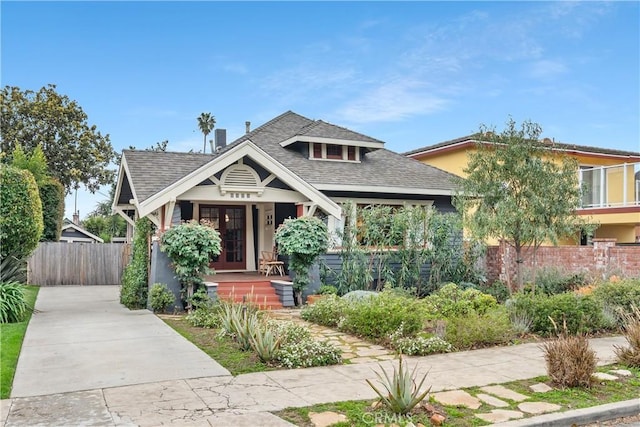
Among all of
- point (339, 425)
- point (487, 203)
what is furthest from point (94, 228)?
point (339, 425)

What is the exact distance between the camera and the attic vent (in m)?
14.3

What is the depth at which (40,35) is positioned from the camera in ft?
45.3

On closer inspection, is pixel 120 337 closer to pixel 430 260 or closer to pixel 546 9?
pixel 430 260

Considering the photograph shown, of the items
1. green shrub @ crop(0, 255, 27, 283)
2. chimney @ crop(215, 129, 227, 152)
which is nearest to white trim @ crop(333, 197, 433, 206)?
chimney @ crop(215, 129, 227, 152)

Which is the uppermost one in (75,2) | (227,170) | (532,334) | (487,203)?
(75,2)

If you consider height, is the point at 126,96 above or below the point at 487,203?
above

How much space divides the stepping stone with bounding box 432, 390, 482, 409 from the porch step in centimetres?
761

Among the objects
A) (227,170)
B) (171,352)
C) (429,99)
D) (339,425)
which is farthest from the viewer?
(429,99)

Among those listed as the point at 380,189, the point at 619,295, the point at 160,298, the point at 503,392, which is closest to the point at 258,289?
the point at 160,298

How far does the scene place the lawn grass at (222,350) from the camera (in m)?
7.32

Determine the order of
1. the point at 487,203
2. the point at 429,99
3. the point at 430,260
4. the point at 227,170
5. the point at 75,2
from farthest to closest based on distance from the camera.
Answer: the point at 429,99
the point at 430,260
the point at 227,170
the point at 487,203
the point at 75,2

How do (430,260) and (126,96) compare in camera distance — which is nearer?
(430,260)

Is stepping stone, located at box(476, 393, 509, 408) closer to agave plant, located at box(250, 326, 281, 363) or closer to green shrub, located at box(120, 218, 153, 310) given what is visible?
agave plant, located at box(250, 326, 281, 363)

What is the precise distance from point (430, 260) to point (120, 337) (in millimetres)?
9509
